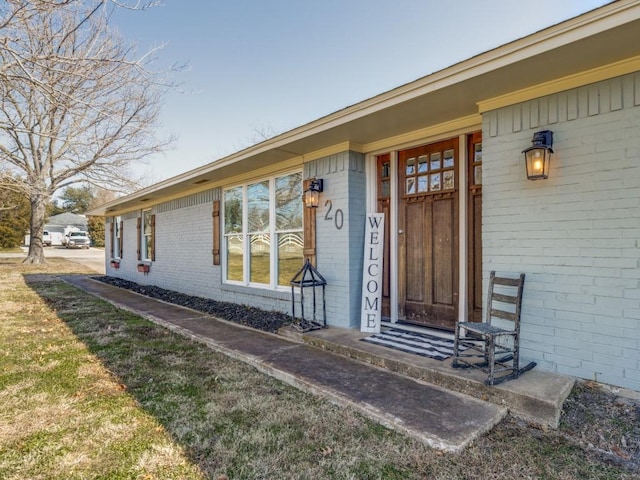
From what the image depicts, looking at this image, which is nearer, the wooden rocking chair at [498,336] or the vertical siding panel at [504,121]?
the wooden rocking chair at [498,336]

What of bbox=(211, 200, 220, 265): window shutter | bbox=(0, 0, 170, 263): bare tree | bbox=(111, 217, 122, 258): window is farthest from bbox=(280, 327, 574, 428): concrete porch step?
bbox=(111, 217, 122, 258): window

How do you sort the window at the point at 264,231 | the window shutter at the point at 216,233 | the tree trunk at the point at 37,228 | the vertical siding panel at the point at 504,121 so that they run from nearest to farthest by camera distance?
the vertical siding panel at the point at 504,121
the window at the point at 264,231
the window shutter at the point at 216,233
the tree trunk at the point at 37,228

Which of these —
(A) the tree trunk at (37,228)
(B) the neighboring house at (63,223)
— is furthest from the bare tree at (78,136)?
(B) the neighboring house at (63,223)

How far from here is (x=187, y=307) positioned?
21.8 ft

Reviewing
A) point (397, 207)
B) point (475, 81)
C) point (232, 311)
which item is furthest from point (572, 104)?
point (232, 311)

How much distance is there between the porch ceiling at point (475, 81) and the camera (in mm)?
2371

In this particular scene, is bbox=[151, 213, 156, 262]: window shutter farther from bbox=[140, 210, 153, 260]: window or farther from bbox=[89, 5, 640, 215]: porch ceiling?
bbox=[89, 5, 640, 215]: porch ceiling

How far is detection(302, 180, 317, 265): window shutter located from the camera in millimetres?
5043

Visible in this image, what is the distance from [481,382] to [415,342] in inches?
44.5

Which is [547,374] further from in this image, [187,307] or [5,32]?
[5,32]

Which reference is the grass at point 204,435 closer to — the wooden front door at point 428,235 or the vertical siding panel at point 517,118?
the wooden front door at point 428,235

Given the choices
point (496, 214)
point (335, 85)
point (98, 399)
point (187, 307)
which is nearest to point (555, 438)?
point (496, 214)

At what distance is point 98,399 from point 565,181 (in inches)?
158

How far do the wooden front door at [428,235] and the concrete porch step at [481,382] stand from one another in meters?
0.96
